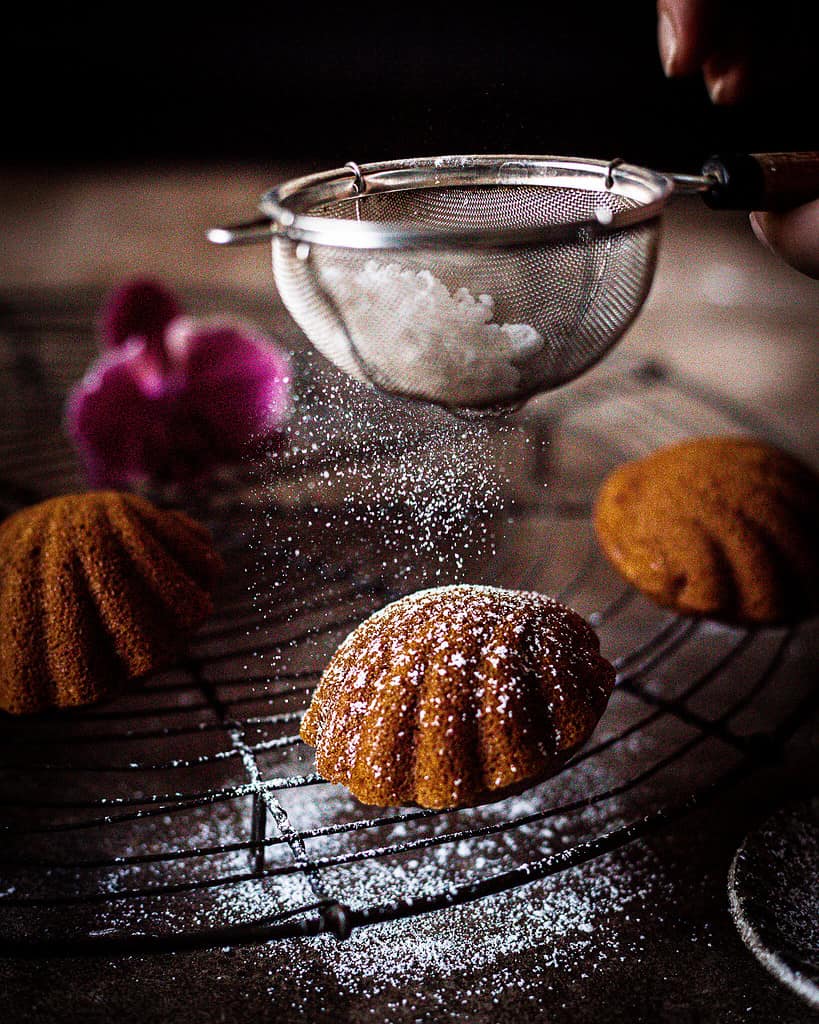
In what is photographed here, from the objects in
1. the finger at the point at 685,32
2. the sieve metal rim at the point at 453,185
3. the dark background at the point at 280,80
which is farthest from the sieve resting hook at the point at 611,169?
the dark background at the point at 280,80

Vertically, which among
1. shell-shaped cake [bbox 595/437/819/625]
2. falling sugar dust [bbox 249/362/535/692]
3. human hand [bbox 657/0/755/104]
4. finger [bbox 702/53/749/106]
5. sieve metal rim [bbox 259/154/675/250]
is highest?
human hand [bbox 657/0/755/104]

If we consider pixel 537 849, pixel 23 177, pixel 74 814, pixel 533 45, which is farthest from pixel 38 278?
pixel 537 849

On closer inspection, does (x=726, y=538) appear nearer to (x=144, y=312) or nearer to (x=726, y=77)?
(x=726, y=77)

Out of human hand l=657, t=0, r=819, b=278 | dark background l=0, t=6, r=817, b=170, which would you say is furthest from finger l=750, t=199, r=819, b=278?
dark background l=0, t=6, r=817, b=170

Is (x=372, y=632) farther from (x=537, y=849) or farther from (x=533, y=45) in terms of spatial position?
(x=533, y=45)

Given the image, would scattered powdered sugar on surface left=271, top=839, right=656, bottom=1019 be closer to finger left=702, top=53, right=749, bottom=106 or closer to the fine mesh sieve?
the fine mesh sieve

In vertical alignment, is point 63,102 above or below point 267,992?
above

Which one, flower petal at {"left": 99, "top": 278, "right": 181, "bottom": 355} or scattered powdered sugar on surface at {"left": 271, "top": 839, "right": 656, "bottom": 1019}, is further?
flower petal at {"left": 99, "top": 278, "right": 181, "bottom": 355}
